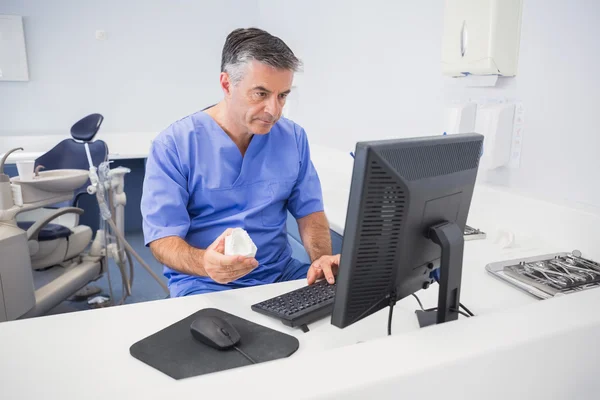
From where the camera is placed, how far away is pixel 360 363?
2.06ft

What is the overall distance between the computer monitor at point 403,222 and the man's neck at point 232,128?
2.63 feet

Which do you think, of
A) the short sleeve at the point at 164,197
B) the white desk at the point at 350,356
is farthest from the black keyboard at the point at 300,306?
the short sleeve at the point at 164,197

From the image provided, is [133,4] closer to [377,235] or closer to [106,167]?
[106,167]

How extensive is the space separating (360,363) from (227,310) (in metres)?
0.52

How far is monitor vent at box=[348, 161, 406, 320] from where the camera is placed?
0.71m

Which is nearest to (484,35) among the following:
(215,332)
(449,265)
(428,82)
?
(428,82)

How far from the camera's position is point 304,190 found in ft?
5.37

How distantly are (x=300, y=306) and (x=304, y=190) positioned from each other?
2.11 ft

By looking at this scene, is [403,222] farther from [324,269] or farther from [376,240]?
[324,269]

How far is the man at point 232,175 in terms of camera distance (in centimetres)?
138

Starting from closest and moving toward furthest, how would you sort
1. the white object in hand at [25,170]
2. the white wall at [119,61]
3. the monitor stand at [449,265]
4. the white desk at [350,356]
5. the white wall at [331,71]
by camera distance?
the white desk at [350,356] < the monitor stand at [449,265] < the white wall at [331,71] < the white object in hand at [25,170] < the white wall at [119,61]

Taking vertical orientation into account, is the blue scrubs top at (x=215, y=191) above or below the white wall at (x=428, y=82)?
below

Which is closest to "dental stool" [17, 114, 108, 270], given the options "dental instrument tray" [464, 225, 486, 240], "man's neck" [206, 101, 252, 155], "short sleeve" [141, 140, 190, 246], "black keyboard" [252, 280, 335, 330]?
"short sleeve" [141, 140, 190, 246]

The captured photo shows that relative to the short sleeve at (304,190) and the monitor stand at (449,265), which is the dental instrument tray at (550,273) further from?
the short sleeve at (304,190)
